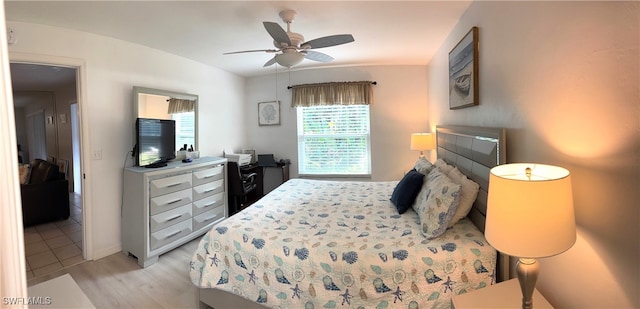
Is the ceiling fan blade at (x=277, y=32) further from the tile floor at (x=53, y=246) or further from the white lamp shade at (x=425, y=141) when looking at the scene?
the tile floor at (x=53, y=246)

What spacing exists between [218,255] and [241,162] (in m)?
2.49

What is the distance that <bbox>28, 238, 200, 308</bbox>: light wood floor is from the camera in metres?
2.06

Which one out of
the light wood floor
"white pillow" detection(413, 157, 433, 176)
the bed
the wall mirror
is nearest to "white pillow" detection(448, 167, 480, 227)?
the bed

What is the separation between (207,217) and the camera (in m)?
3.33

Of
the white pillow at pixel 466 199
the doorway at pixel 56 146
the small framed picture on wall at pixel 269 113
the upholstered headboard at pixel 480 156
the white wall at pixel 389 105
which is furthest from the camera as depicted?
the small framed picture on wall at pixel 269 113

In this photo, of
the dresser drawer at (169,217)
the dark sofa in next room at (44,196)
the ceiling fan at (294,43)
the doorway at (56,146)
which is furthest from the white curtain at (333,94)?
the dark sofa in next room at (44,196)

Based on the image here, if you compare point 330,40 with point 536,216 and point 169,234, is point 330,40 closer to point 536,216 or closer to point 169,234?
point 536,216

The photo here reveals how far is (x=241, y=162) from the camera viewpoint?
4.13 metres

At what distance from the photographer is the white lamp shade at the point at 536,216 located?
0.89 meters

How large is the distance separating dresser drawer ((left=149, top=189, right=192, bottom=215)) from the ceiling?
5.42 ft

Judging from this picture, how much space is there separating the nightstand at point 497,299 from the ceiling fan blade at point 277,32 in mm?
1958

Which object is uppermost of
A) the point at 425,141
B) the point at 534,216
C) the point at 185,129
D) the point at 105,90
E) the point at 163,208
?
the point at 105,90

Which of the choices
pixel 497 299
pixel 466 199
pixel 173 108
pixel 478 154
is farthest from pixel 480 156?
pixel 173 108

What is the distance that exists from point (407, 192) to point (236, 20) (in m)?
2.10
